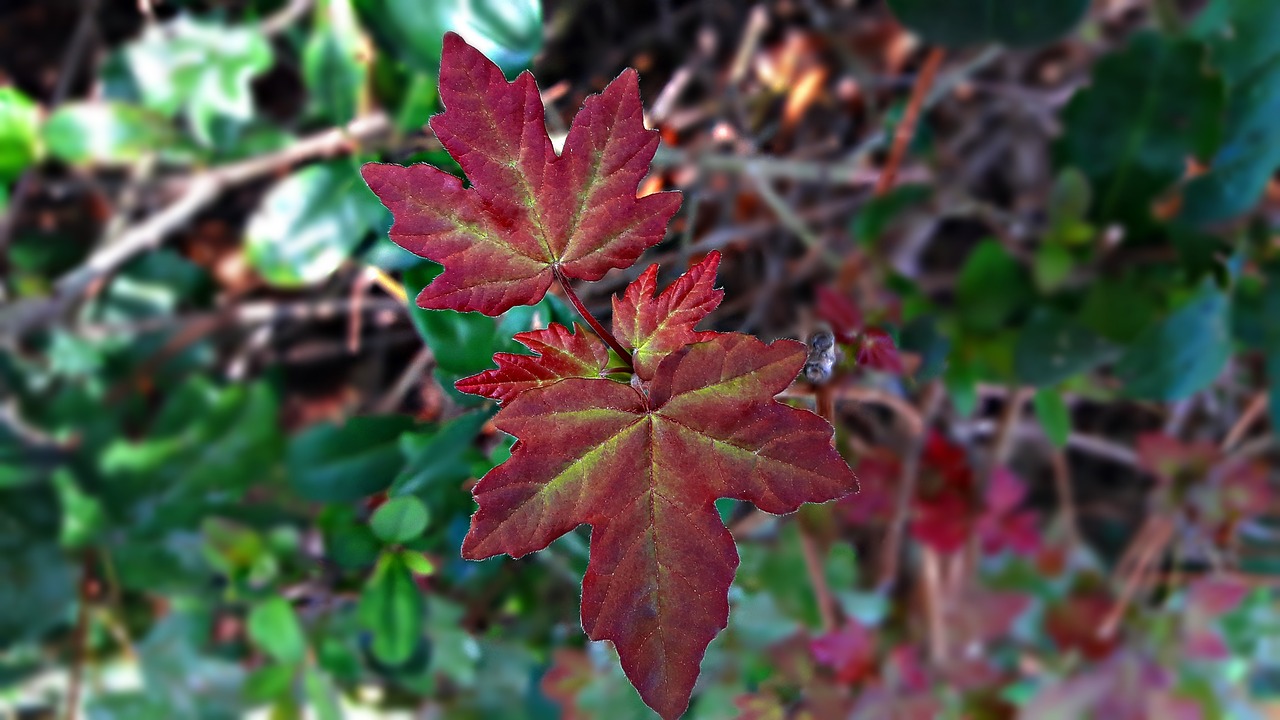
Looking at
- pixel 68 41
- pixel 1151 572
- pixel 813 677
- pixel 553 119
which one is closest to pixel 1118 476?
pixel 1151 572

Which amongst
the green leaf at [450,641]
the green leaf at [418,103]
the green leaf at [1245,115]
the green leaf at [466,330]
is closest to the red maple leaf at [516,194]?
the green leaf at [466,330]

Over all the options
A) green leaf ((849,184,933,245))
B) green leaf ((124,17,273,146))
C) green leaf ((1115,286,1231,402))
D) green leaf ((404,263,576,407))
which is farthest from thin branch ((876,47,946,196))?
green leaf ((124,17,273,146))

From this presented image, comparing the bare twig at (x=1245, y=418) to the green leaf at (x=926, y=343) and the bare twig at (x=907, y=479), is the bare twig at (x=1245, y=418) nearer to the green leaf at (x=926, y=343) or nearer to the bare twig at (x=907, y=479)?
the bare twig at (x=907, y=479)

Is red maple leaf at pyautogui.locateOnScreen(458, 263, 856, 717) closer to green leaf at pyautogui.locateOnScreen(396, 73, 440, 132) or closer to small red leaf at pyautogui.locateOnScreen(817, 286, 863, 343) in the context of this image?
small red leaf at pyautogui.locateOnScreen(817, 286, 863, 343)

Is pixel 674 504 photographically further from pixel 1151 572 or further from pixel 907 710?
pixel 1151 572

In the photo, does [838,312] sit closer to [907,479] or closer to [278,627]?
[907,479]

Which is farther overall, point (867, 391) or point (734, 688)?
point (734, 688)
